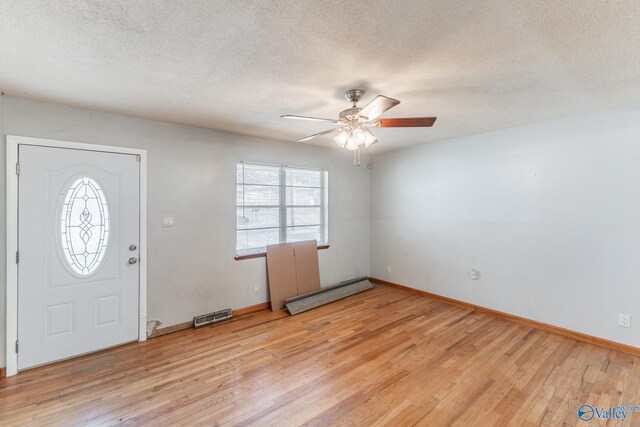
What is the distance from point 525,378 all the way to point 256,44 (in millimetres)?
3310

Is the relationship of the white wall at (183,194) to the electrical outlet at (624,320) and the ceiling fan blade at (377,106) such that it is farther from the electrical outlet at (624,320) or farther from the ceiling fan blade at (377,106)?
the electrical outlet at (624,320)

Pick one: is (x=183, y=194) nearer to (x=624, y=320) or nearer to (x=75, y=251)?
(x=75, y=251)

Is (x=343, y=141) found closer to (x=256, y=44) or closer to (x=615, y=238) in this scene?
(x=256, y=44)

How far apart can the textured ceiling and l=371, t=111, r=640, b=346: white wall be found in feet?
1.74

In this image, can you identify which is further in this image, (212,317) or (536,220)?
(212,317)

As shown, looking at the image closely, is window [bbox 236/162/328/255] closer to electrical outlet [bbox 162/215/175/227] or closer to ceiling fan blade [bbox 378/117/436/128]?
electrical outlet [bbox 162/215/175/227]

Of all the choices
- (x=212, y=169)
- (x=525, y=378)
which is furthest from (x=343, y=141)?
(x=525, y=378)

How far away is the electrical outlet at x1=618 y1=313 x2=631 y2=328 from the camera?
9.17 feet

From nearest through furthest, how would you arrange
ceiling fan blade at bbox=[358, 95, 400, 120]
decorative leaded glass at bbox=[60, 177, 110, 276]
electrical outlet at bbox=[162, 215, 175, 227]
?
ceiling fan blade at bbox=[358, 95, 400, 120]
decorative leaded glass at bbox=[60, 177, 110, 276]
electrical outlet at bbox=[162, 215, 175, 227]

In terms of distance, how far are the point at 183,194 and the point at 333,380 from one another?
2613 millimetres

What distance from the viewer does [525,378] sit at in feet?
7.79

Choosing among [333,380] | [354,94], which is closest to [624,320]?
[333,380]

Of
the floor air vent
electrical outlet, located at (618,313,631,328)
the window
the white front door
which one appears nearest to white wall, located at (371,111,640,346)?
electrical outlet, located at (618,313,631,328)

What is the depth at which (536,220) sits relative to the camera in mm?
3367
